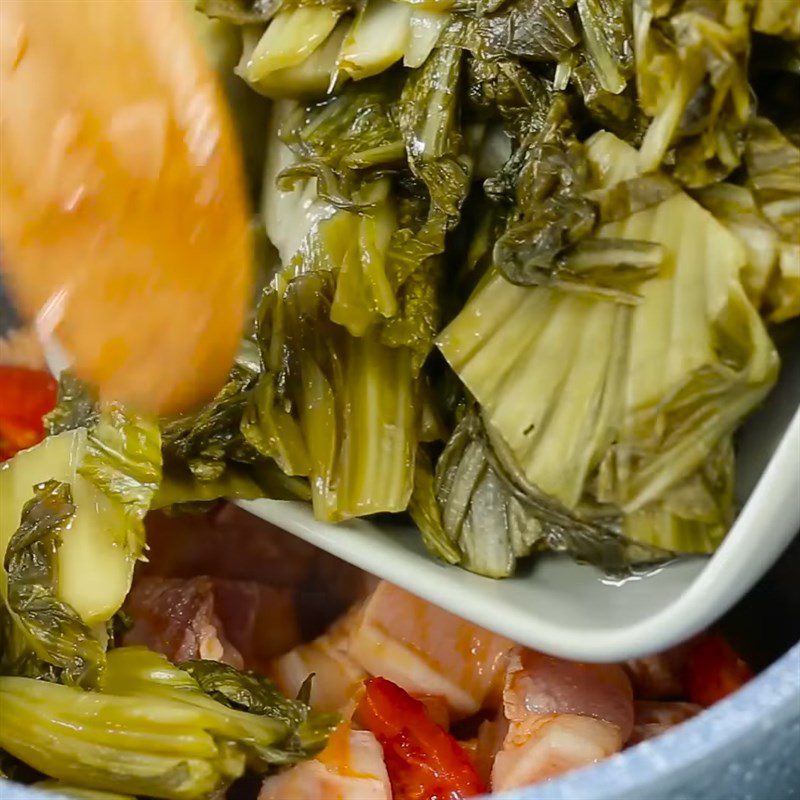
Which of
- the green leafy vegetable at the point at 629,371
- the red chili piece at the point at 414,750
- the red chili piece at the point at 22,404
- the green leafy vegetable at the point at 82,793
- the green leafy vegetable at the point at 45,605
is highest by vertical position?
the green leafy vegetable at the point at 629,371

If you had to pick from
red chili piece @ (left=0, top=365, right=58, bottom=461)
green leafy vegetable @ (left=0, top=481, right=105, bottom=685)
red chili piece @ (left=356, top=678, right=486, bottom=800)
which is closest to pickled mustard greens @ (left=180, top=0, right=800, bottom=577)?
green leafy vegetable @ (left=0, top=481, right=105, bottom=685)

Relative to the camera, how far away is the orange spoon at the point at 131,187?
3.90 ft

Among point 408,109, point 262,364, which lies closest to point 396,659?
point 262,364

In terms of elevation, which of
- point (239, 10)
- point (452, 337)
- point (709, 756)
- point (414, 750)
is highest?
point (239, 10)

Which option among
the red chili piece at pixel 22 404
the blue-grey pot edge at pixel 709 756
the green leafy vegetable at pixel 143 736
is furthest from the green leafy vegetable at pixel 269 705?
the red chili piece at pixel 22 404

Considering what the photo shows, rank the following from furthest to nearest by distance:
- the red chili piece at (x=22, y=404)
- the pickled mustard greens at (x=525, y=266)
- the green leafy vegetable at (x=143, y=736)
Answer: the red chili piece at (x=22, y=404) → the green leafy vegetable at (x=143, y=736) → the pickled mustard greens at (x=525, y=266)

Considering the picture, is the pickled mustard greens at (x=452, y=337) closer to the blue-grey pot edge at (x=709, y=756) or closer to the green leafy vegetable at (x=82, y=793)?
the green leafy vegetable at (x=82, y=793)

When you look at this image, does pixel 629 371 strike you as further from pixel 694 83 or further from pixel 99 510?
pixel 99 510

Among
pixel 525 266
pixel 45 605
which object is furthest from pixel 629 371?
pixel 45 605

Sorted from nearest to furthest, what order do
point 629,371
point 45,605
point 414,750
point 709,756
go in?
point 709,756, point 629,371, point 45,605, point 414,750

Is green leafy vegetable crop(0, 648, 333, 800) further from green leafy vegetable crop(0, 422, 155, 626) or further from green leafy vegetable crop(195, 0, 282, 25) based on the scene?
green leafy vegetable crop(195, 0, 282, 25)

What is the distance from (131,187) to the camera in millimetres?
1190

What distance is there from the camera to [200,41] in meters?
1.23

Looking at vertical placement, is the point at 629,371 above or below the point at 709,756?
above
